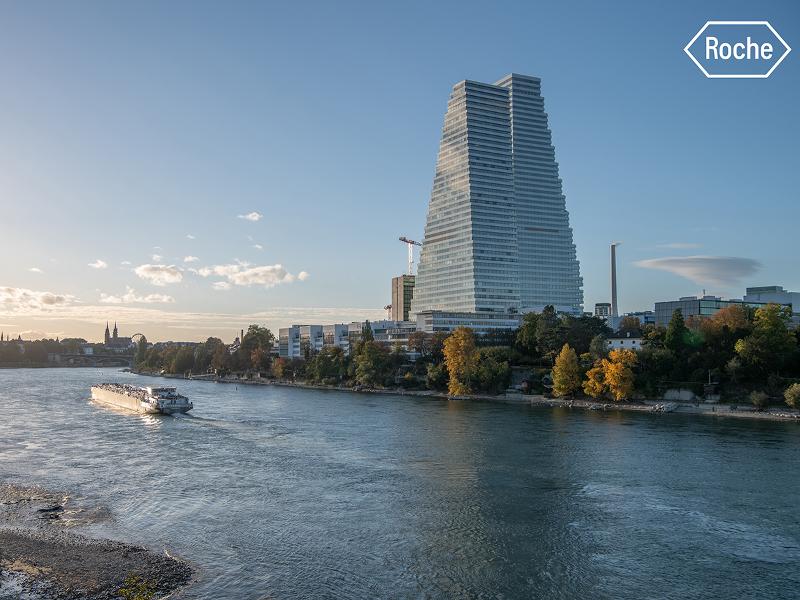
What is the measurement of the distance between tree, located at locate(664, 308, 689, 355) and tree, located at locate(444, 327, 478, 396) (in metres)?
30.4

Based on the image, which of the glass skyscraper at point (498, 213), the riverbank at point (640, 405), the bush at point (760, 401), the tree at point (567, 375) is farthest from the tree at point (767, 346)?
the glass skyscraper at point (498, 213)

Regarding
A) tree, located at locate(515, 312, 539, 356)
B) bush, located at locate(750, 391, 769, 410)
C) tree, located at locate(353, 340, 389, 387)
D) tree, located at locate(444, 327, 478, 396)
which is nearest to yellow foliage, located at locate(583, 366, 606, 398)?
bush, located at locate(750, 391, 769, 410)

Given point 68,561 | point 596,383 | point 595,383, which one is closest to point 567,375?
point 595,383

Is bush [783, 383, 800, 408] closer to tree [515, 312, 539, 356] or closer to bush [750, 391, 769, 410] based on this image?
bush [750, 391, 769, 410]

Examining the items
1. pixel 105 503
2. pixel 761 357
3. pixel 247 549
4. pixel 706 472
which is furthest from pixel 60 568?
pixel 761 357

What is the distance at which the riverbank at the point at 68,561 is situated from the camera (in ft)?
81.9

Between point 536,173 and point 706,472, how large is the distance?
156796mm

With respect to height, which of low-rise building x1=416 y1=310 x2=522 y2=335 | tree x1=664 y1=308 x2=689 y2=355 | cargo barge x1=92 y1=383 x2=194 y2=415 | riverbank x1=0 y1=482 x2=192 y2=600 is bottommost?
riverbank x1=0 y1=482 x2=192 y2=600

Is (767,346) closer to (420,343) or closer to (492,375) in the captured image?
(492,375)

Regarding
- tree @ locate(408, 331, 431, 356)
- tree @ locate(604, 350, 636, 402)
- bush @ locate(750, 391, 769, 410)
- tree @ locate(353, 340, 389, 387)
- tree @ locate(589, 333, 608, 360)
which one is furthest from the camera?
tree @ locate(408, 331, 431, 356)

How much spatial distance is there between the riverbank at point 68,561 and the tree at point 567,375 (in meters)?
73.3

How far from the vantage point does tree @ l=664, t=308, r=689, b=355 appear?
306 ft

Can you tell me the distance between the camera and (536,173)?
19275 centimetres

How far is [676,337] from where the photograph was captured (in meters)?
93.8
